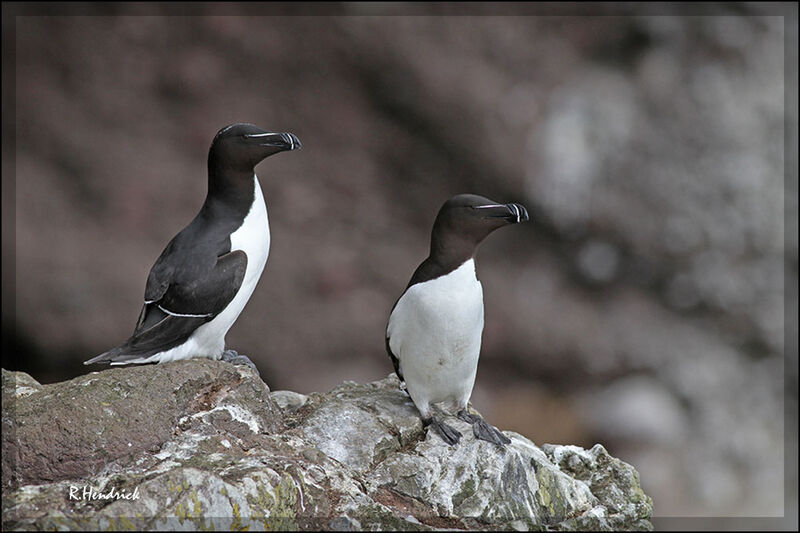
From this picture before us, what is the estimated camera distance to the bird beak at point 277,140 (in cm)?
471

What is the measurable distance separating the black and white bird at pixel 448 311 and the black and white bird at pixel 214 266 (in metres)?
0.91

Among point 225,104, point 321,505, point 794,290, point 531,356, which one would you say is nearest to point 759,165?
Answer: point 794,290

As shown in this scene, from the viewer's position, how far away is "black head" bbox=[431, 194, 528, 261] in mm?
4457

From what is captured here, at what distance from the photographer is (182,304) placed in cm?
477

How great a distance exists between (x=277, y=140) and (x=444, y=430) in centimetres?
177

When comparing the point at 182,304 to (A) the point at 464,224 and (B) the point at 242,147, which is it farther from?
(A) the point at 464,224

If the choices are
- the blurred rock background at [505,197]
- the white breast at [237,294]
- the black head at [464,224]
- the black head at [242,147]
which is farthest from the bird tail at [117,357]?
the blurred rock background at [505,197]

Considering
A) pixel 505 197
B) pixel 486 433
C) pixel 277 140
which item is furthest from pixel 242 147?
pixel 505 197

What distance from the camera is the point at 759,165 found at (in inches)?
460

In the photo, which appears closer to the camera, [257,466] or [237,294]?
[257,466]
